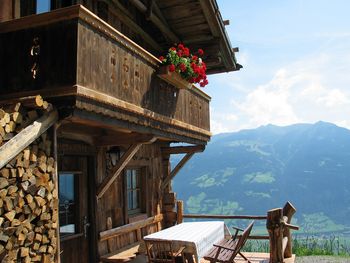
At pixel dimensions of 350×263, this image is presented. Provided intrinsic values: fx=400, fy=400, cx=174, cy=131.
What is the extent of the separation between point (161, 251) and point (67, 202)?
6.16 feet

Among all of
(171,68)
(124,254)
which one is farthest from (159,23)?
(124,254)

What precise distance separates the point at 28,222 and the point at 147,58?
3.47m

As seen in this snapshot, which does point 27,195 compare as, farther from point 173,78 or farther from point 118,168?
point 173,78

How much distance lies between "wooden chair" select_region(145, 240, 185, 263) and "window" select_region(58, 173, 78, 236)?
4.59ft

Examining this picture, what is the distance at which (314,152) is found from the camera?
550 ft

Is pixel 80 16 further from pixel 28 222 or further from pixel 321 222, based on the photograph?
pixel 321 222

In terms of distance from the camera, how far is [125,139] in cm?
720

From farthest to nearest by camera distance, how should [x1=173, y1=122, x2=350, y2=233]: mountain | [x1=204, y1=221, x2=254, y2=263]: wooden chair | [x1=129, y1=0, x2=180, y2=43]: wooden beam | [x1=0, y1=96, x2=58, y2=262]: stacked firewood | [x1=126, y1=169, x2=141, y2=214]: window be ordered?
[x1=173, y1=122, x2=350, y2=233]: mountain → [x1=126, y1=169, x2=141, y2=214]: window → [x1=129, y1=0, x2=180, y2=43]: wooden beam → [x1=204, y1=221, x2=254, y2=263]: wooden chair → [x1=0, y1=96, x2=58, y2=262]: stacked firewood

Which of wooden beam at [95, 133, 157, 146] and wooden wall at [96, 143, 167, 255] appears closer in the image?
wooden beam at [95, 133, 157, 146]

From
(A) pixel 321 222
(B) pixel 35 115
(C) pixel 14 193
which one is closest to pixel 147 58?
(B) pixel 35 115

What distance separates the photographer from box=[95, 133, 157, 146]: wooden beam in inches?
277

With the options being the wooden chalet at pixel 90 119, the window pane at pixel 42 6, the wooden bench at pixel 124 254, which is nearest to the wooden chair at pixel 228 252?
the wooden bench at pixel 124 254

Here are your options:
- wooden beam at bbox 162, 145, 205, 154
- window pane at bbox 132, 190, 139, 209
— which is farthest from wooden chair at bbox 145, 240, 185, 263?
wooden beam at bbox 162, 145, 205, 154

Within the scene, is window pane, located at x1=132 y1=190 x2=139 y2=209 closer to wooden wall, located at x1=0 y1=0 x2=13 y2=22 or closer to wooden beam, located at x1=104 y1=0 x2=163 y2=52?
wooden beam, located at x1=104 y1=0 x2=163 y2=52
